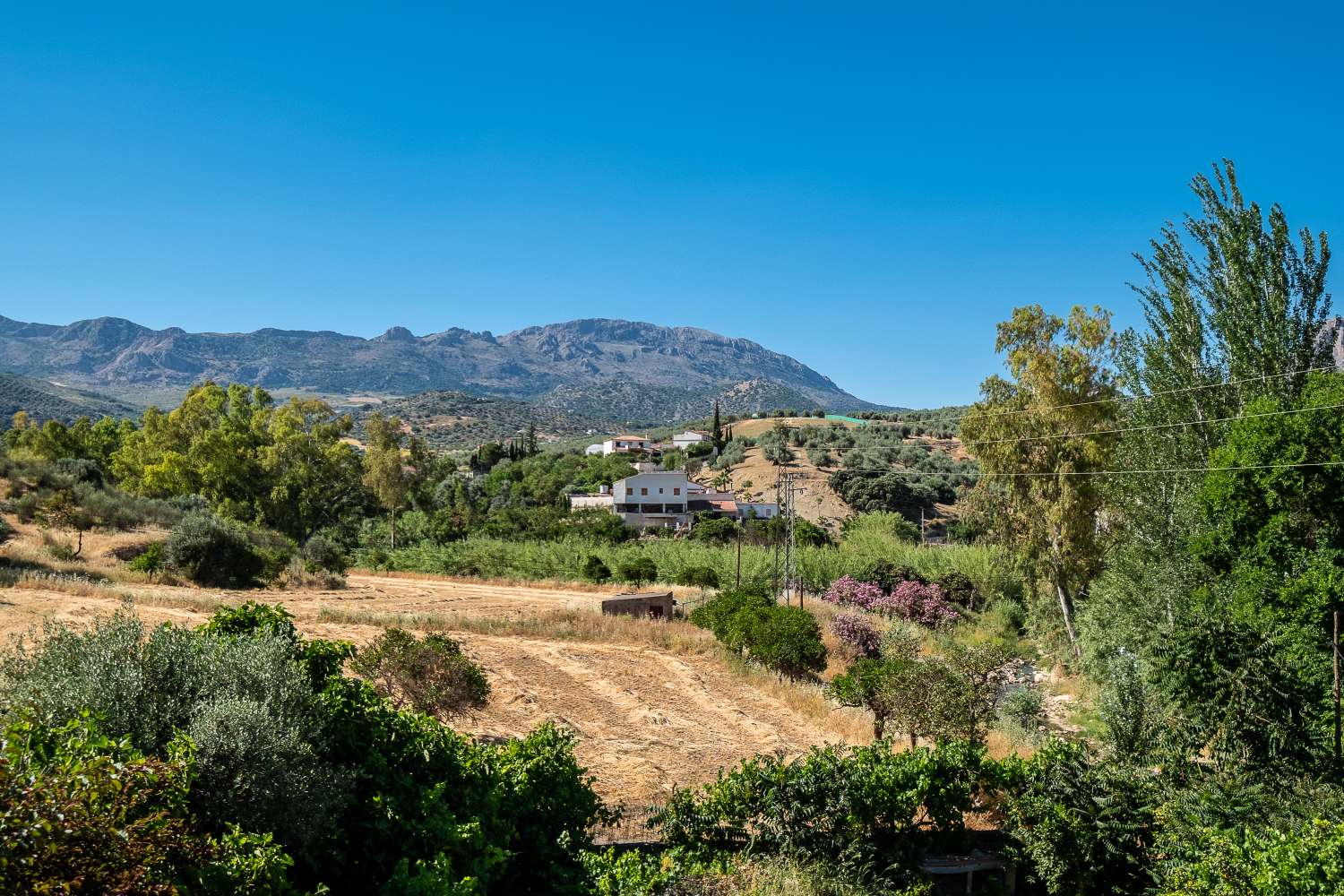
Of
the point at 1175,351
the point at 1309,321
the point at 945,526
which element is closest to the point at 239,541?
the point at 1175,351

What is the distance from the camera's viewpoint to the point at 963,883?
9195 mm

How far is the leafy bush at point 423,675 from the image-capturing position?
13.5 metres

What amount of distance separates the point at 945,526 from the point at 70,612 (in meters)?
51.0

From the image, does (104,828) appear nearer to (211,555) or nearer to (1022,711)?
(1022,711)

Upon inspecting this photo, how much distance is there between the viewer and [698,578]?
37438 mm

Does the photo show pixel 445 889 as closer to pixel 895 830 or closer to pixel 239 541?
pixel 895 830

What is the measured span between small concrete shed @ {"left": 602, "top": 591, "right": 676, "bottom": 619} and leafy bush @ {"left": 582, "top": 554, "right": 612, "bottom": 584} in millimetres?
11162

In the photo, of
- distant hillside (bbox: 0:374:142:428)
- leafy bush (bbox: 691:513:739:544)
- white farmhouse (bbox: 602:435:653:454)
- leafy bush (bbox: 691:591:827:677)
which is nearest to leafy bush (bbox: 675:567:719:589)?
leafy bush (bbox: 691:513:739:544)

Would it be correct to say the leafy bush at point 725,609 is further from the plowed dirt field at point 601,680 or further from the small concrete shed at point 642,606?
the small concrete shed at point 642,606

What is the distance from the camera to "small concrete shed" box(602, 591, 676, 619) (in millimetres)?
26750

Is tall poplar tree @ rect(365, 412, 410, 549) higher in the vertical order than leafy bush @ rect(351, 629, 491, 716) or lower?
higher

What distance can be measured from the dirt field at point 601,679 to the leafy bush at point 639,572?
35.1 feet

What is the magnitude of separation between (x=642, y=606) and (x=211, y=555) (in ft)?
45.5

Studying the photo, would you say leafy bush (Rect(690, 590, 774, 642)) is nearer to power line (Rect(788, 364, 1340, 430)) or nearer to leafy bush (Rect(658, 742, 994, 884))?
power line (Rect(788, 364, 1340, 430))
